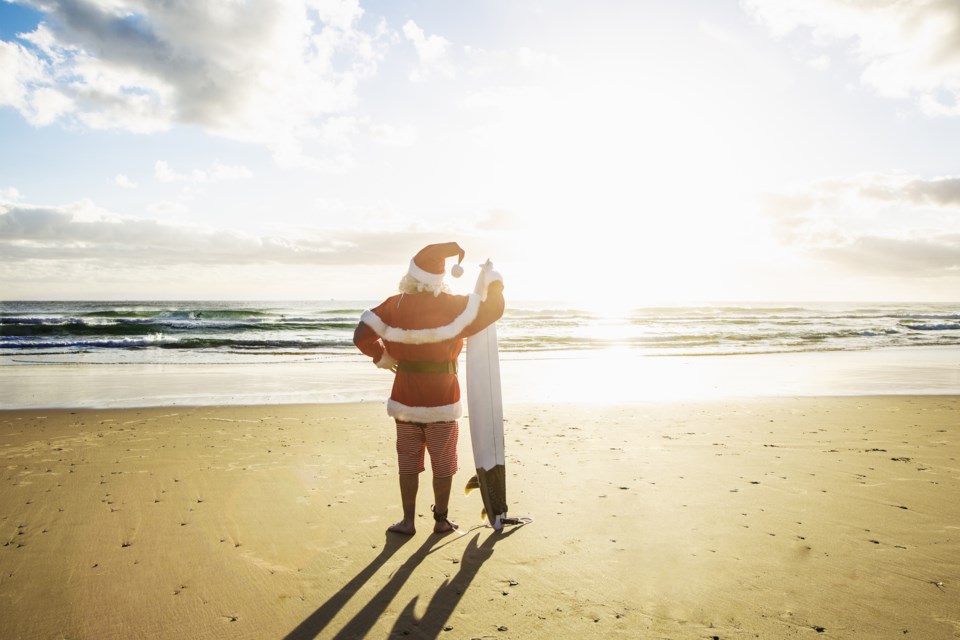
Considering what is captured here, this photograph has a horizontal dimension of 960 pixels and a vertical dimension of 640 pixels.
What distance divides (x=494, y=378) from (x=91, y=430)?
6.33m

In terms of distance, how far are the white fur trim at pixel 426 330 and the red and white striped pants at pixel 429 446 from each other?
632mm

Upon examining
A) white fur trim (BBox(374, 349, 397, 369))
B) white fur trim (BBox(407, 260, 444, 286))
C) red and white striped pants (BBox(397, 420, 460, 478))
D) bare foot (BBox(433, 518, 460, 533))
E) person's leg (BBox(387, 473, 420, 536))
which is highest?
white fur trim (BBox(407, 260, 444, 286))

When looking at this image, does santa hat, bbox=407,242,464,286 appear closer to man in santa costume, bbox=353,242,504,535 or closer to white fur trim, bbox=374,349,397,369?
man in santa costume, bbox=353,242,504,535

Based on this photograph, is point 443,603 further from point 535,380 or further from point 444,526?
point 535,380

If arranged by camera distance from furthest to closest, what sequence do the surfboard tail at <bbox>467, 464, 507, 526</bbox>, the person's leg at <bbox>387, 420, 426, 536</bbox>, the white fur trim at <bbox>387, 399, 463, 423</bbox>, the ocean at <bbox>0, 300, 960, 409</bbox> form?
the ocean at <bbox>0, 300, 960, 409</bbox>
the surfboard tail at <bbox>467, 464, 507, 526</bbox>
the person's leg at <bbox>387, 420, 426, 536</bbox>
the white fur trim at <bbox>387, 399, 463, 423</bbox>

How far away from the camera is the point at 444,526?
4180 mm

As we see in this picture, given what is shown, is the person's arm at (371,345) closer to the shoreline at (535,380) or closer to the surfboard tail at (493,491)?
the surfboard tail at (493,491)

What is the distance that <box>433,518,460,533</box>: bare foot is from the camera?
13.7ft

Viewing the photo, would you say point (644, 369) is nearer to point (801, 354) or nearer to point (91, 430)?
point (801, 354)

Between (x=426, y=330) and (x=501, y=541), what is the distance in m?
1.60

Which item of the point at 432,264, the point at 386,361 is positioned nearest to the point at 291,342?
the point at 386,361

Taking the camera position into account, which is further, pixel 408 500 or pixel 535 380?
pixel 535 380

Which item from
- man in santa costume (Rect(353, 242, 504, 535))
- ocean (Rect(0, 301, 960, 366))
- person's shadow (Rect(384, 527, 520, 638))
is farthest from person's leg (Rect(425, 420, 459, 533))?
ocean (Rect(0, 301, 960, 366))

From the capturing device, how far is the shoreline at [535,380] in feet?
34.5
